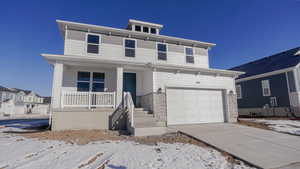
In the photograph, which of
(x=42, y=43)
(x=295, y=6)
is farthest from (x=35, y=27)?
(x=295, y=6)

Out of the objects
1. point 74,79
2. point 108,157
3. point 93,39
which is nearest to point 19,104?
point 74,79

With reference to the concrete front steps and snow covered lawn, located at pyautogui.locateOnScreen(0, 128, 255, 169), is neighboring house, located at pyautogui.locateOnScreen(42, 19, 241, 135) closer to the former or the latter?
the concrete front steps

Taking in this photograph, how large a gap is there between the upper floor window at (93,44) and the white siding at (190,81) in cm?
447

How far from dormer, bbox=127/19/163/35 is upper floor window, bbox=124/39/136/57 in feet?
4.59

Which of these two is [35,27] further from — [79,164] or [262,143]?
[262,143]

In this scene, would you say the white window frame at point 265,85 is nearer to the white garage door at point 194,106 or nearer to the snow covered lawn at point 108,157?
the white garage door at point 194,106

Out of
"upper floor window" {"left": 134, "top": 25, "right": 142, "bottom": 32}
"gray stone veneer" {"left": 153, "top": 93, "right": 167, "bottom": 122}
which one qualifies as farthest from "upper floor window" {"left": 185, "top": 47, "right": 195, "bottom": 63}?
"gray stone veneer" {"left": 153, "top": 93, "right": 167, "bottom": 122}

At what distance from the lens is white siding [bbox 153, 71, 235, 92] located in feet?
27.9

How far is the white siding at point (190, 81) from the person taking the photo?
8492 millimetres

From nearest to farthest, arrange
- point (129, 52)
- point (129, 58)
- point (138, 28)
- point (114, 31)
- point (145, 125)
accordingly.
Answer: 1. point (145, 125)
2. point (114, 31)
3. point (129, 58)
4. point (129, 52)
5. point (138, 28)

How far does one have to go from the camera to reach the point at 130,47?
34.2ft

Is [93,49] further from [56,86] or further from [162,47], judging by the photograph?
[162,47]

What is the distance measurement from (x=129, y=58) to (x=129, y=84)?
1.91 metres

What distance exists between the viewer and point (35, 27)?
11969 millimetres
